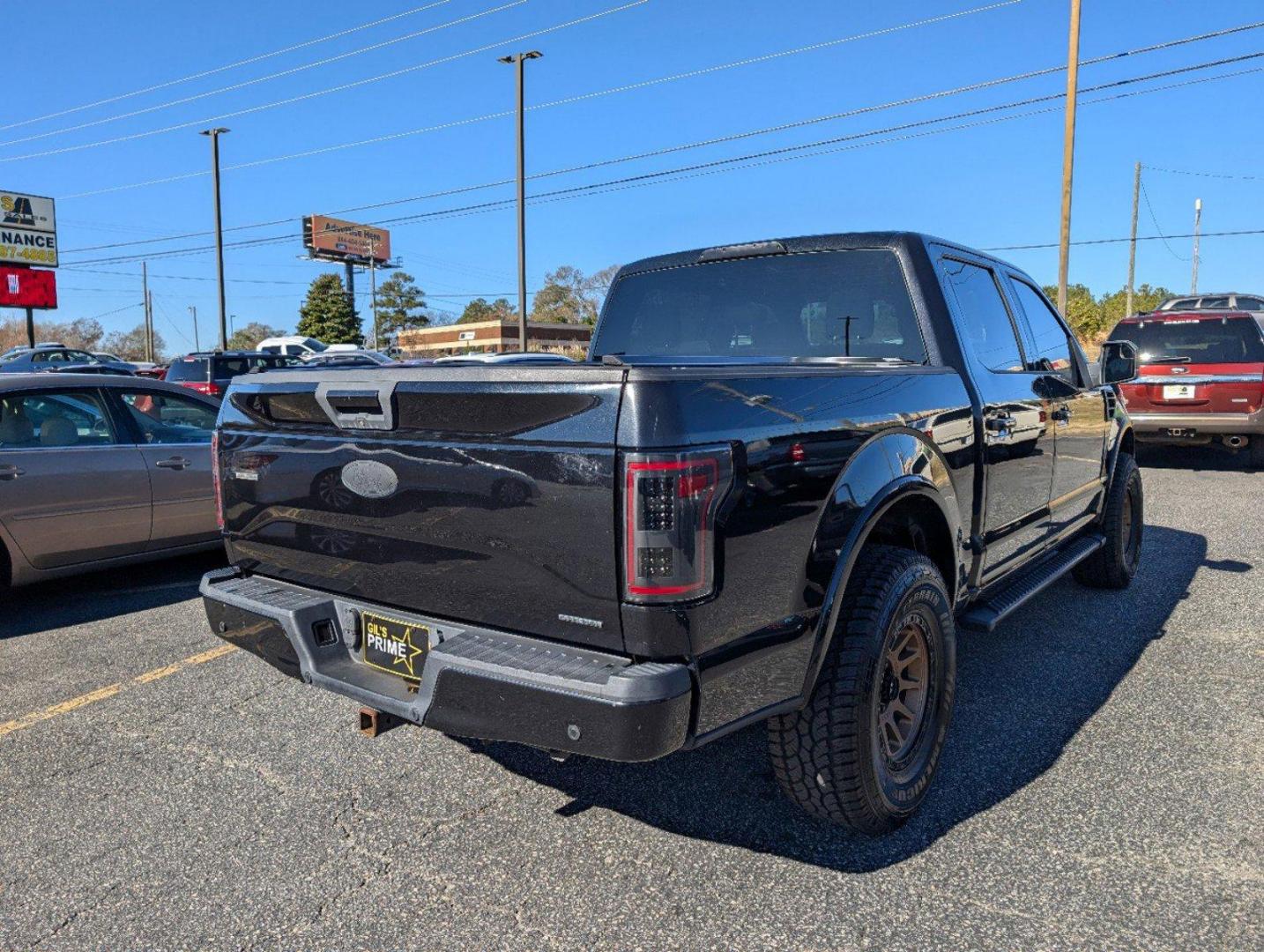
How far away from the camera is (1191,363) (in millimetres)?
10742

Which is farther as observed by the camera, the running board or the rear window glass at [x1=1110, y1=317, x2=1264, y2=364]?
the rear window glass at [x1=1110, y1=317, x2=1264, y2=364]

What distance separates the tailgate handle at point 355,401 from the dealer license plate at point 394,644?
59 centimetres

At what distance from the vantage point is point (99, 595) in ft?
19.2

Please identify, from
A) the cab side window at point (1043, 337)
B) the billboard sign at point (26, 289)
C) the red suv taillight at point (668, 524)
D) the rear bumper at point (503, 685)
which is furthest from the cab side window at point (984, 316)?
the billboard sign at point (26, 289)

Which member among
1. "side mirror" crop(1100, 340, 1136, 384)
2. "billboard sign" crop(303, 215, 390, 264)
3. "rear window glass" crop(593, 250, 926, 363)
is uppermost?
"billboard sign" crop(303, 215, 390, 264)

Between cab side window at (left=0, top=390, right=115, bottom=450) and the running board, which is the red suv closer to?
the running board

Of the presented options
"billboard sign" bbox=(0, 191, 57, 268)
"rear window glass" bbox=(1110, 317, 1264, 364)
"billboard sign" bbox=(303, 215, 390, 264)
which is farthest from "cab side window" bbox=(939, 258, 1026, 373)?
"billboard sign" bbox=(303, 215, 390, 264)

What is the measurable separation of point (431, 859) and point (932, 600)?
5.72 ft

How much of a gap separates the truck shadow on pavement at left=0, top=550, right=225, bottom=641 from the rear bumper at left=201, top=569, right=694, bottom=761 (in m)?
3.27

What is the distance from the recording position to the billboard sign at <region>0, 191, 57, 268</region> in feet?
97.3

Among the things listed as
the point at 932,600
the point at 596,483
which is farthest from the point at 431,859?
the point at 932,600

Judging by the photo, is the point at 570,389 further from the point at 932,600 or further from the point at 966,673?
the point at 966,673

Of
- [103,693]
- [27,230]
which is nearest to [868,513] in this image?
[103,693]

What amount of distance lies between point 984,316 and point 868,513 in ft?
5.58
